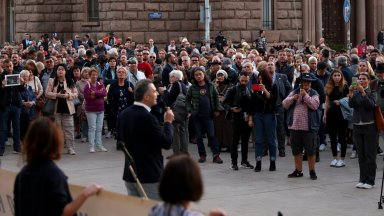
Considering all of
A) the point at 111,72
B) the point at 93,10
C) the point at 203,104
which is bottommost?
the point at 203,104

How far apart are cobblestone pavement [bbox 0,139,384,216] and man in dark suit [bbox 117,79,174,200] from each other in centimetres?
242

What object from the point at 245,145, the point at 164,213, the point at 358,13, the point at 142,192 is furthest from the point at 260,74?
the point at 358,13

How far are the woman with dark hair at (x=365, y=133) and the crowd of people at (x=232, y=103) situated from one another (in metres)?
0.01

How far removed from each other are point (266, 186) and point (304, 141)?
1.09m

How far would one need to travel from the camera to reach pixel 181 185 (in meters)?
5.87

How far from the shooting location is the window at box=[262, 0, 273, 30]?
123 feet

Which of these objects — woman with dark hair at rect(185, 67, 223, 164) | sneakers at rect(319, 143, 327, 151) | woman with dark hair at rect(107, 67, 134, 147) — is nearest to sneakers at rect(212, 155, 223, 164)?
woman with dark hair at rect(185, 67, 223, 164)

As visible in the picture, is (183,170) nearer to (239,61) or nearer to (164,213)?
(164,213)

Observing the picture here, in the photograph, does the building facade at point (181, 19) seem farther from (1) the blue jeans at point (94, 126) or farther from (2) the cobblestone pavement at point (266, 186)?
(2) the cobblestone pavement at point (266, 186)

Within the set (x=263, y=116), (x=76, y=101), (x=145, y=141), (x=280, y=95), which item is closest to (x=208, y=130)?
(x=280, y=95)

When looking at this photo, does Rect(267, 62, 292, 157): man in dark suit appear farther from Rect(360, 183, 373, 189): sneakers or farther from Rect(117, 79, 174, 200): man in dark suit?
Rect(117, 79, 174, 200): man in dark suit

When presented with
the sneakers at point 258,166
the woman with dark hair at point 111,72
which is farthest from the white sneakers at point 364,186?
the woman with dark hair at point 111,72

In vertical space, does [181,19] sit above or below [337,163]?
above

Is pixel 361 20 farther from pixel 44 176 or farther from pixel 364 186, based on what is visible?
pixel 44 176
